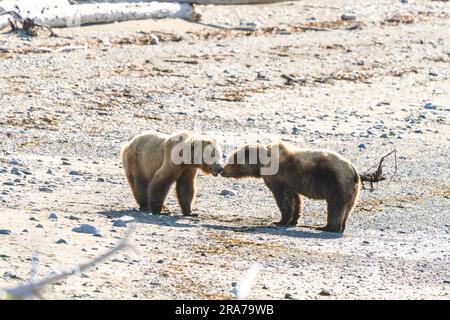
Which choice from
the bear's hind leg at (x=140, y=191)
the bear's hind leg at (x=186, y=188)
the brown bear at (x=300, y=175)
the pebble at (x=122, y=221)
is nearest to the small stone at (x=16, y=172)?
the bear's hind leg at (x=140, y=191)

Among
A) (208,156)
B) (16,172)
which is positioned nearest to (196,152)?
(208,156)

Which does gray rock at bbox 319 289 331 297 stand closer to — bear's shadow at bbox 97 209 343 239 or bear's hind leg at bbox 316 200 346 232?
bear's shadow at bbox 97 209 343 239

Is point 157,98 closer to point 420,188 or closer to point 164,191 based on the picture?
point 420,188

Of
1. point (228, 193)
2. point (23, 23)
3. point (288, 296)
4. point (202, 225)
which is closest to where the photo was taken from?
point (288, 296)

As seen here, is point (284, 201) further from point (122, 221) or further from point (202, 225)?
point (122, 221)

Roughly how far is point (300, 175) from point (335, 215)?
0.49 metres

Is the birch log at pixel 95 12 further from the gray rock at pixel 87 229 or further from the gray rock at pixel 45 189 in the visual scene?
the gray rock at pixel 87 229

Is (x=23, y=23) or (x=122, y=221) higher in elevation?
(x=23, y=23)

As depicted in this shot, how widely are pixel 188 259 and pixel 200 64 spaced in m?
10.5

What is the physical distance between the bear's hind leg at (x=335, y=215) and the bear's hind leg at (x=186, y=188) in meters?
1.27

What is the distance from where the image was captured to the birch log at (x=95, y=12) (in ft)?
71.1

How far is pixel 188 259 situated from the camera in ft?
34.9

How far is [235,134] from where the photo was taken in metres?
17.2
